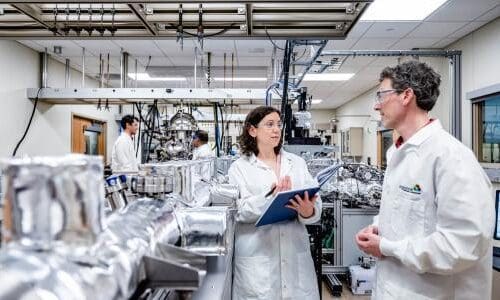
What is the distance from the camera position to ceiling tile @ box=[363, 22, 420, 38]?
427 centimetres

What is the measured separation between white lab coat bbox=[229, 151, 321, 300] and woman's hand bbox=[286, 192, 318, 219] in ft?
0.12

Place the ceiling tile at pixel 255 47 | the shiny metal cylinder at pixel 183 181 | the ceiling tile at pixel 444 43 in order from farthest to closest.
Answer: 1. the ceiling tile at pixel 255 47
2. the ceiling tile at pixel 444 43
3. the shiny metal cylinder at pixel 183 181

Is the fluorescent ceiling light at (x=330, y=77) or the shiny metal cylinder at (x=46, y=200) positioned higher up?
the fluorescent ceiling light at (x=330, y=77)

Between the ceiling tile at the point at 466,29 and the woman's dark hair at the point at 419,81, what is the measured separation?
3485 millimetres

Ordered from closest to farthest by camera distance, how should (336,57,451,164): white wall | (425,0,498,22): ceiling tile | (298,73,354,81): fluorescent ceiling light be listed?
(425,0,498,22): ceiling tile, (298,73,354,81): fluorescent ceiling light, (336,57,451,164): white wall

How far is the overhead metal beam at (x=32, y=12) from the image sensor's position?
1631mm

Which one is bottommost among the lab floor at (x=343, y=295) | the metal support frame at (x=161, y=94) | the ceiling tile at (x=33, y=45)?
the lab floor at (x=343, y=295)

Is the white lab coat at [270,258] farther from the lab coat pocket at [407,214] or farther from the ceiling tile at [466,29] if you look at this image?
the ceiling tile at [466,29]

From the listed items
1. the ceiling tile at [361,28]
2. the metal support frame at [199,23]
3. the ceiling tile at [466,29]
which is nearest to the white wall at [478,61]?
the ceiling tile at [466,29]

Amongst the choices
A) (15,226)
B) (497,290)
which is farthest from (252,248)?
(497,290)

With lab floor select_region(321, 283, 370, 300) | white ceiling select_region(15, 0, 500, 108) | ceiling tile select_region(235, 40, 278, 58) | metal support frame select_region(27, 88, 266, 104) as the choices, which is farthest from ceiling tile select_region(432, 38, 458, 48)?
lab floor select_region(321, 283, 370, 300)

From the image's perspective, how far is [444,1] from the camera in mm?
3666

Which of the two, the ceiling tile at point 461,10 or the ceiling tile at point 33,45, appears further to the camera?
the ceiling tile at point 33,45

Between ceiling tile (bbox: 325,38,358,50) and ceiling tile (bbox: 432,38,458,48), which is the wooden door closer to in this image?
ceiling tile (bbox: 325,38,358,50)
